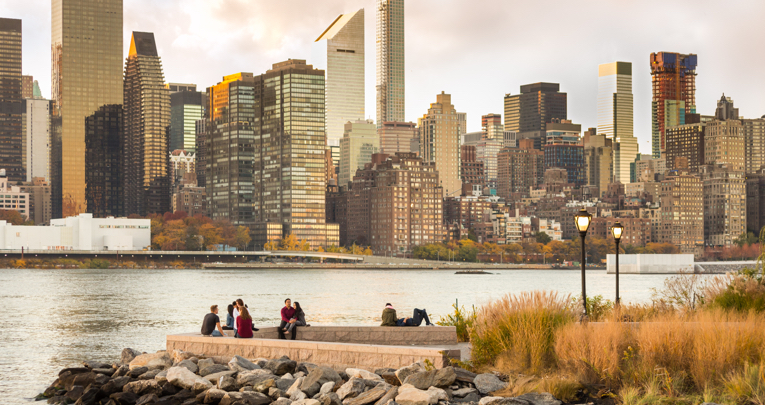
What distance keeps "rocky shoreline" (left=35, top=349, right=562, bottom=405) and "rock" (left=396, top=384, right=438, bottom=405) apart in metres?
0.01

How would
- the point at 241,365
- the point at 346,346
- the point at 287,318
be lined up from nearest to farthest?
the point at 346,346 → the point at 241,365 → the point at 287,318

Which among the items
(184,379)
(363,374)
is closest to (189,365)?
(184,379)

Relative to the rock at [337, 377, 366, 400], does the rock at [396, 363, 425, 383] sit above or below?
above

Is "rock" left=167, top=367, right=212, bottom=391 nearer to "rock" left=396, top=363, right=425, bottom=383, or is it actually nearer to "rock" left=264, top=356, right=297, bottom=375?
"rock" left=264, top=356, right=297, bottom=375

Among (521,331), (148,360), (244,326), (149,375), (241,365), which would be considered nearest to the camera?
(521,331)

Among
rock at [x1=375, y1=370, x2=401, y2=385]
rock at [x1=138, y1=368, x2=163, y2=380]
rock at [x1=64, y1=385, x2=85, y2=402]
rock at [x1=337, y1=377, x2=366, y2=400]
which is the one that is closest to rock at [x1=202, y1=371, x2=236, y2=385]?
rock at [x1=138, y1=368, x2=163, y2=380]

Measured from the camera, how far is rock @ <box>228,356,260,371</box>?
26219 millimetres

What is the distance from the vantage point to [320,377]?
24.4 m

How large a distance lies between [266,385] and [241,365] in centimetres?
172

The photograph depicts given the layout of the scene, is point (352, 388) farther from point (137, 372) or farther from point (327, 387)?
point (137, 372)

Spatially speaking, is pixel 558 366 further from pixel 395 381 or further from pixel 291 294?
pixel 291 294

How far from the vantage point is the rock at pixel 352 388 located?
76.4ft

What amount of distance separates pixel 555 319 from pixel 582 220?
5.44 metres

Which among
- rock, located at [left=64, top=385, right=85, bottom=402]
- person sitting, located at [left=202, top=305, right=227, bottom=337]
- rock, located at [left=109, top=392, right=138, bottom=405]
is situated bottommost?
rock, located at [left=64, top=385, right=85, bottom=402]
